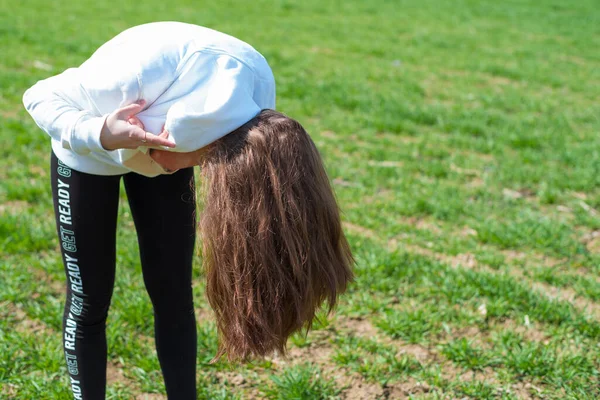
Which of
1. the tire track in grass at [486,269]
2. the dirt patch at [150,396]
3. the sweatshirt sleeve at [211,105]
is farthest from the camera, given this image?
the tire track in grass at [486,269]

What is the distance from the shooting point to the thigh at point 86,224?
7.00ft

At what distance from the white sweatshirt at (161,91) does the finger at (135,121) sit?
0.01 m

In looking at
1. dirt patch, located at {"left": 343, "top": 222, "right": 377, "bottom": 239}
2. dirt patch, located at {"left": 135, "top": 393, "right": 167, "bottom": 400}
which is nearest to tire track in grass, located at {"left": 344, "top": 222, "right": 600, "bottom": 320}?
dirt patch, located at {"left": 343, "top": 222, "right": 377, "bottom": 239}

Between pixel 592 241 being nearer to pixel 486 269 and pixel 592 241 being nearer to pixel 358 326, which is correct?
pixel 486 269

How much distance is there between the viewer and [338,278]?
79.0 inches

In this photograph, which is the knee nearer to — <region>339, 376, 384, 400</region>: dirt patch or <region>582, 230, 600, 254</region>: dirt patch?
<region>339, 376, 384, 400</region>: dirt patch

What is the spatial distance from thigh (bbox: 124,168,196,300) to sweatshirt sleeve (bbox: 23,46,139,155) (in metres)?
0.32

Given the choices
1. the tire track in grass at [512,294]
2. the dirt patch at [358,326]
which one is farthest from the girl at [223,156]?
the tire track in grass at [512,294]

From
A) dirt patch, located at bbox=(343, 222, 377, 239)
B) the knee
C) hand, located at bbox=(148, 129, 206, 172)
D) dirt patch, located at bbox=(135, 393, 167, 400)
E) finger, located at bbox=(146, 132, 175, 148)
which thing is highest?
finger, located at bbox=(146, 132, 175, 148)

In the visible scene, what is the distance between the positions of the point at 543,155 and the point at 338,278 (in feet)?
14.4

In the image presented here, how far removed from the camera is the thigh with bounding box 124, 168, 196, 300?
2.20 m

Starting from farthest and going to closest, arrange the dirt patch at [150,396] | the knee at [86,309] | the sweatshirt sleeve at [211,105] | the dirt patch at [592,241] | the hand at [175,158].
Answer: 1. the dirt patch at [592,241]
2. the dirt patch at [150,396]
3. the knee at [86,309]
4. the hand at [175,158]
5. the sweatshirt sleeve at [211,105]

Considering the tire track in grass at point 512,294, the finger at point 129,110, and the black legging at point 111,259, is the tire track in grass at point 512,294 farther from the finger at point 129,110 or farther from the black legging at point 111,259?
the finger at point 129,110

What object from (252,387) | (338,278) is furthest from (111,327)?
(338,278)
